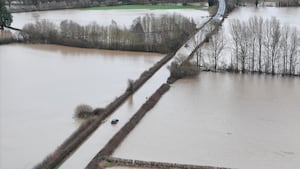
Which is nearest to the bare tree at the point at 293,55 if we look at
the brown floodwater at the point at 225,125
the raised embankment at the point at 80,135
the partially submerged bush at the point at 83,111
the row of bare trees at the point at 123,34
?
the brown floodwater at the point at 225,125

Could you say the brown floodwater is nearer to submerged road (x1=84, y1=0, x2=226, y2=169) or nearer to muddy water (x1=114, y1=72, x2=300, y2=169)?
muddy water (x1=114, y1=72, x2=300, y2=169)

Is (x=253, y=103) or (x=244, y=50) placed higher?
(x=244, y=50)

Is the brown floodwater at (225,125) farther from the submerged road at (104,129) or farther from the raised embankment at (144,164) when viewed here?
the submerged road at (104,129)

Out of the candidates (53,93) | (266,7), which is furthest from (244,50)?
(266,7)

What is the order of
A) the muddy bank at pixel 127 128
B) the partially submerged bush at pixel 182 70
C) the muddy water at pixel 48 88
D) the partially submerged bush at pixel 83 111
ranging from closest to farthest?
the muddy bank at pixel 127 128, the muddy water at pixel 48 88, the partially submerged bush at pixel 83 111, the partially submerged bush at pixel 182 70

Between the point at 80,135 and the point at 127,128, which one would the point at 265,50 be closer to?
the point at 127,128

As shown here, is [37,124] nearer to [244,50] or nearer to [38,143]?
[38,143]
